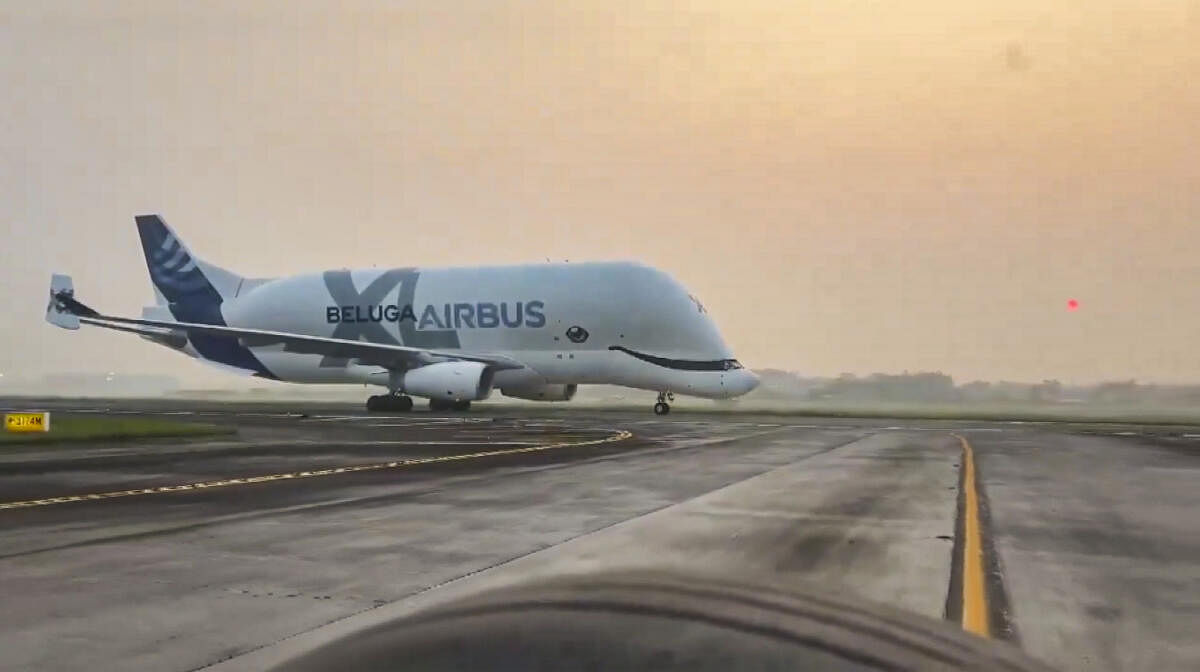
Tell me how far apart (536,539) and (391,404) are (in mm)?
40170

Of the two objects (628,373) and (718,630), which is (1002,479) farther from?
(628,373)

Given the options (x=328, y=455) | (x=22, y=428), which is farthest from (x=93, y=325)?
(x=328, y=455)

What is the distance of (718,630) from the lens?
170 centimetres

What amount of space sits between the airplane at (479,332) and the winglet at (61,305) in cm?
6

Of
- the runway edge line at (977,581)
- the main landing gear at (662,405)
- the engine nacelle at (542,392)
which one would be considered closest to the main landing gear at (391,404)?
the engine nacelle at (542,392)

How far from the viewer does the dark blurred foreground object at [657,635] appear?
164cm

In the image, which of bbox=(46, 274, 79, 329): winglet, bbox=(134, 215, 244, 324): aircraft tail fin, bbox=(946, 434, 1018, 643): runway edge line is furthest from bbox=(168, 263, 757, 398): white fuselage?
bbox=(946, 434, 1018, 643): runway edge line

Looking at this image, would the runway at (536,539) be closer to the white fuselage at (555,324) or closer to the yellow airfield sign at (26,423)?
the yellow airfield sign at (26,423)

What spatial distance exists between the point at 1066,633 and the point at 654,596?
5.75 metres

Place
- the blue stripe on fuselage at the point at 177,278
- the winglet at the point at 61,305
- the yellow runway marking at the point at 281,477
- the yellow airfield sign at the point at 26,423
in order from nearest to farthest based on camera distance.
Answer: the yellow runway marking at the point at 281,477
the yellow airfield sign at the point at 26,423
the winglet at the point at 61,305
the blue stripe on fuselage at the point at 177,278

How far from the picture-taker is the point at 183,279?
59.9 metres

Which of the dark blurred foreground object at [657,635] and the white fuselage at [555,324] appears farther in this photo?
the white fuselage at [555,324]

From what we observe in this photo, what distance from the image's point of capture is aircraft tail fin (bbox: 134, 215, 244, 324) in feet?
195

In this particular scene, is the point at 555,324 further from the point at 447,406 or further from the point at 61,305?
the point at 61,305
